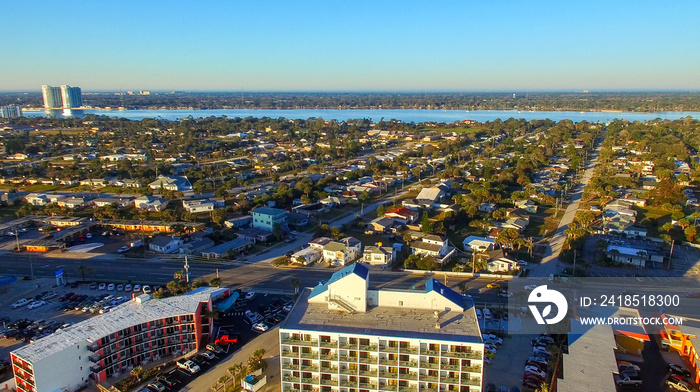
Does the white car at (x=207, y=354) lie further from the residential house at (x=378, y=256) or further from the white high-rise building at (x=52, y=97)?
the white high-rise building at (x=52, y=97)

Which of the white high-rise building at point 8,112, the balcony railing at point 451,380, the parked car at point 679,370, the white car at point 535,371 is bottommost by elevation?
the parked car at point 679,370

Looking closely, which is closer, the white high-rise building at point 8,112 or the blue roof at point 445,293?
the blue roof at point 445,293

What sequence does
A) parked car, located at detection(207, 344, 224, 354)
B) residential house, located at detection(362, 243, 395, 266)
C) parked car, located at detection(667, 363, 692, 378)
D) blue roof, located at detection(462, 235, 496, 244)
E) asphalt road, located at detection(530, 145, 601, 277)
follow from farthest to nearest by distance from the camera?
blue roof, located at detection(462, 235, 496, 244), residential house, located at detection(362, 243, 395, 266), asphalt road, located at detection(530, 145, 601, 277), parked car, located at detection(207, 344, 224, 354), parked car, located at detection(667, 363, 692, 378)

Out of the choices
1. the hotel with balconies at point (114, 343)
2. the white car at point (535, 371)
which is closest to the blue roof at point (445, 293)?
the white car at point (535, 371)

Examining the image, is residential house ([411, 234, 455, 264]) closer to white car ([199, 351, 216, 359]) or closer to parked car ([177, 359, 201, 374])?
white car ([199, 351, 216, 359])

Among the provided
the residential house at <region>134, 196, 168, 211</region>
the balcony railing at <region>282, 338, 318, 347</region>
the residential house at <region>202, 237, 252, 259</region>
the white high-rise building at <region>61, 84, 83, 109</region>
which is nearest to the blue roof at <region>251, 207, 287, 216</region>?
the residential house at <region>202, 237, 252, 259</region>
